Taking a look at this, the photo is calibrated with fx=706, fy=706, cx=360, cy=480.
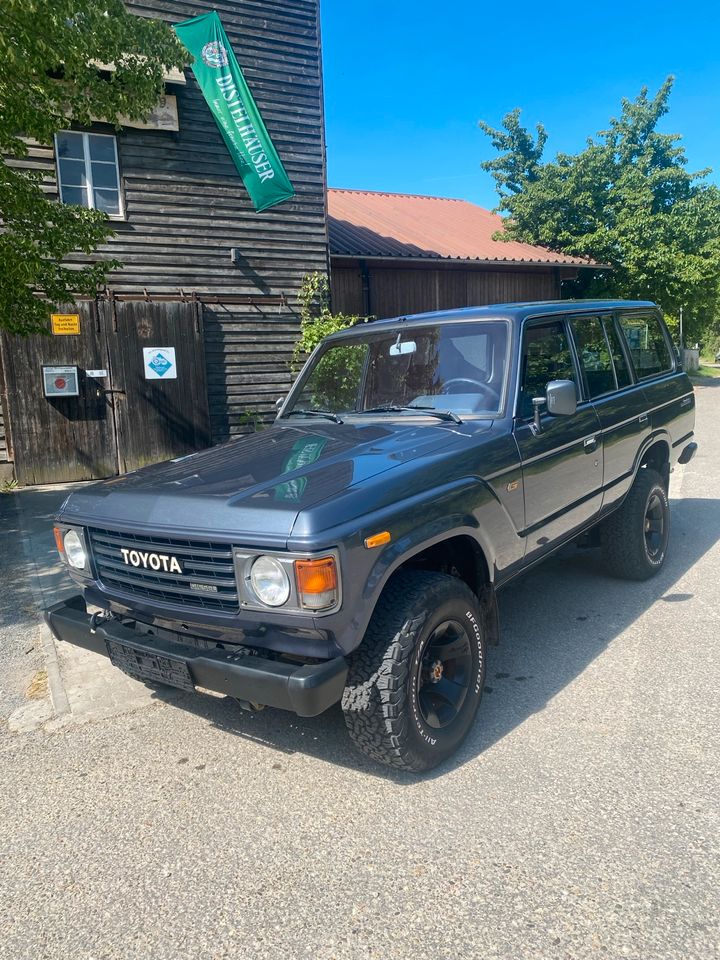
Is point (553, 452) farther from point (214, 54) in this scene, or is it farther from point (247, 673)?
point (214, 54)

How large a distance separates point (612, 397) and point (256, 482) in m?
2.75

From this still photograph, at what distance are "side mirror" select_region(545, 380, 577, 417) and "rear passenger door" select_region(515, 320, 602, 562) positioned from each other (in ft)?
0.47

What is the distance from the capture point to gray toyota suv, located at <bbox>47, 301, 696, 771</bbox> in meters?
2.53

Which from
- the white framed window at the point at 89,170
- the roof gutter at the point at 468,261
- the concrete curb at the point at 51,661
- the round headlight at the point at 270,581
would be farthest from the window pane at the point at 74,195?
the round headlight at the point at 270,581

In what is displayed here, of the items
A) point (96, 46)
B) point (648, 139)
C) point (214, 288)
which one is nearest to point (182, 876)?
point (96, 46)

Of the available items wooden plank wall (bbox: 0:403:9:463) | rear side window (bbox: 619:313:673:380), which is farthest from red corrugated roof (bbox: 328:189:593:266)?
rear side window (bbox: 619:313:673:380)

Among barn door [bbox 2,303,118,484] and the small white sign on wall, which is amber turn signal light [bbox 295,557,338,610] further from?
the small white sign on wall

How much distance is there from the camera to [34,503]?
8469 mm

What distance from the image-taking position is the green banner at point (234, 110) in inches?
396

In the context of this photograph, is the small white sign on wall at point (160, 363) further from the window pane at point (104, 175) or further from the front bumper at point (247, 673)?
the front bumper at point (247, 673)

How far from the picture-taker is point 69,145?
967 cm

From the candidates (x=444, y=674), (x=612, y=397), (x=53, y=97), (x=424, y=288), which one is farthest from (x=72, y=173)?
(x=444, y=674)

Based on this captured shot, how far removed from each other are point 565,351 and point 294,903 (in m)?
3.21

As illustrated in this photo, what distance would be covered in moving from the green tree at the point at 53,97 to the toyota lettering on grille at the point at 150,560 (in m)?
3.68
